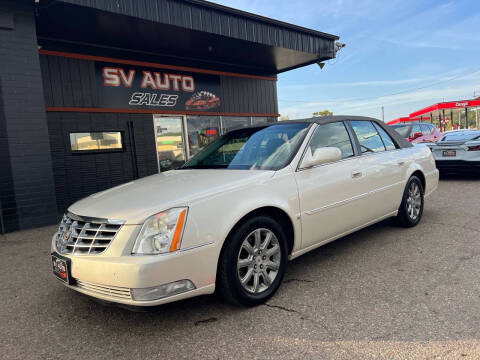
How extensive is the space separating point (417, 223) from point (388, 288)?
90.5 inches

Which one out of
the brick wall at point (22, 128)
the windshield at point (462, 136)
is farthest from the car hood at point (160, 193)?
the windshield at point (462, 136)

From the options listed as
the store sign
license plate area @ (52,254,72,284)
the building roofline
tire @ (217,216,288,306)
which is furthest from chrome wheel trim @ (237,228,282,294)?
the store sign

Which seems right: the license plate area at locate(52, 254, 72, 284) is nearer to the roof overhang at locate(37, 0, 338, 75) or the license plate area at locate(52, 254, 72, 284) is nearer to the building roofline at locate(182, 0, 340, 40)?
the roof overhang at locate(37, 0, 338, 75)

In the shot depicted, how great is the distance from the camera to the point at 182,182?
2.98 m

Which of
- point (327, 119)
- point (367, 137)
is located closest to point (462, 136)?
point (367, 137)

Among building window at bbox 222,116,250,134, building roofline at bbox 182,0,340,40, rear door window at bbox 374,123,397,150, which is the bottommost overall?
rear door window at bbox 374,123,397,150

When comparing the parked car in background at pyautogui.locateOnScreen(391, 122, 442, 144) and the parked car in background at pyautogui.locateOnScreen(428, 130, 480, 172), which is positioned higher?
the parked car in background at pyautogui.locateOnScreen(391, 122, 442, 144)

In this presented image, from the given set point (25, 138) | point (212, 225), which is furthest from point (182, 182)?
point (25, 138)

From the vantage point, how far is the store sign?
8403 millimetres

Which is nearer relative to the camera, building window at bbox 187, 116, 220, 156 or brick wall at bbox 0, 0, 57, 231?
brick wall at bbox 0, 0, 57, 231

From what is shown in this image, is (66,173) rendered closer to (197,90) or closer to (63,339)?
(197,90)

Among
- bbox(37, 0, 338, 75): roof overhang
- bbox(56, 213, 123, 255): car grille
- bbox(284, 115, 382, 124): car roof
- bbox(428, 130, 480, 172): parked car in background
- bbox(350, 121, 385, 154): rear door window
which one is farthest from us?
bbox(428, 130, 480, 172): parked car in background

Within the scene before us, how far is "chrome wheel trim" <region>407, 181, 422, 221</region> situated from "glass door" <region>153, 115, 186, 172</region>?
21.1 feet

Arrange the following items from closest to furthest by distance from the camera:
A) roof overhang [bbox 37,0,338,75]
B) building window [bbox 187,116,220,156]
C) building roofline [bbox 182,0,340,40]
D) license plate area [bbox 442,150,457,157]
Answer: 1. roof overhang [bbox 37,0,338,75]
2. building roofline [bbox 182,0,340,40]
3. license plate area [bbox 442,150,457,157]
4. building window [bbox 187,116,220,156]
